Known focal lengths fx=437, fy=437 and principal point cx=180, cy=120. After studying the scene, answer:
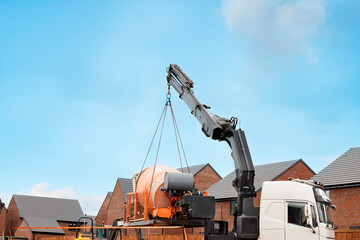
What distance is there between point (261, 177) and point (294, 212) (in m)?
32.0

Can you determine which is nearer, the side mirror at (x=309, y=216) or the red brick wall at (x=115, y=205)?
the side mirror at (x=309, y=216)

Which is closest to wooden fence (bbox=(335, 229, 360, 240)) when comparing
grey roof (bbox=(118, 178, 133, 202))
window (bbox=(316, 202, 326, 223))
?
window (bbox=(316, 202, 326, 223))

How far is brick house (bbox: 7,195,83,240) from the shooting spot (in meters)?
69.1

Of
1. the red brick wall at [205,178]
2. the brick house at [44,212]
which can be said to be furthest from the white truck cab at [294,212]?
the brick house at [44,212]

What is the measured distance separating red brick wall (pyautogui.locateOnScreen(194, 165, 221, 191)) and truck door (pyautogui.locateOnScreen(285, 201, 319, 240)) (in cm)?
4225

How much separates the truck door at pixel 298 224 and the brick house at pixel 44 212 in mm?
59597

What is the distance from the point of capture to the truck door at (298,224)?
1260cm

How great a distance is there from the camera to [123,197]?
188ft

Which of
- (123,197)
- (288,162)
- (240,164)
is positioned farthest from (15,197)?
(240,164)

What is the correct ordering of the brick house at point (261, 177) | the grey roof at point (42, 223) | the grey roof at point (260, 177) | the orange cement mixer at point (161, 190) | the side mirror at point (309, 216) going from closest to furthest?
the side mirror at point (309, 216)
the orange cement mixer at point (161, 190)
the brick house at point (261, 177)
the grey roof at point (260, 177)
the grey roof at point (42, 223)

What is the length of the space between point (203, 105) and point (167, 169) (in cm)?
294

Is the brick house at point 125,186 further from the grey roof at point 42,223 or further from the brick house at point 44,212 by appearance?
the brick house at point 44,212

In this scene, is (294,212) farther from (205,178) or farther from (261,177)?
(205,178)

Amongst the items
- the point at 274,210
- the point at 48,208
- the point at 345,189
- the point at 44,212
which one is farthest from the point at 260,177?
the point at 48,208
